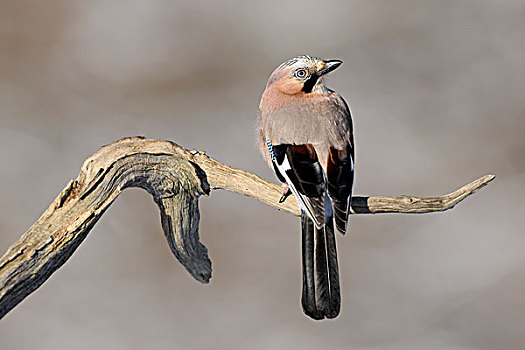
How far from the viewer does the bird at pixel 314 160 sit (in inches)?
104

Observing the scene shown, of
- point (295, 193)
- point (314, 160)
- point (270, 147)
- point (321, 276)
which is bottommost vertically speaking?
point (321, 276)

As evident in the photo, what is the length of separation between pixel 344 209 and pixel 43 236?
1.11 metres

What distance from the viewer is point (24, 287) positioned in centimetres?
249

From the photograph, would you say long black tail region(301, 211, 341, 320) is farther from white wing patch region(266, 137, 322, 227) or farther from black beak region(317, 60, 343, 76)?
black beak region(317, 60, 343, 76)

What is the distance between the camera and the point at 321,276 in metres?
2.65

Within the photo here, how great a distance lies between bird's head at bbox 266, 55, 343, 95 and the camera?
3018 millimetres

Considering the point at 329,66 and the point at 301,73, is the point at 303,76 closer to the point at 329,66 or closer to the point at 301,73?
the point at 301,73

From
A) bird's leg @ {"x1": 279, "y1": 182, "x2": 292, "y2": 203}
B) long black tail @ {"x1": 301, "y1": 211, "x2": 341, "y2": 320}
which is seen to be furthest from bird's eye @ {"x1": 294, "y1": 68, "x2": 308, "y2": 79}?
long black tail @ {"x1": 301, "y1": 211, "x2": 341, "y2": 320}

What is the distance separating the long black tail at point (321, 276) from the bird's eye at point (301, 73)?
2.34ft

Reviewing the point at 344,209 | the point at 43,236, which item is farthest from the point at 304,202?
the point at 43,236

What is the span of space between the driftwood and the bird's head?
534 mm

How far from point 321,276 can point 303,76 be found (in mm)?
911

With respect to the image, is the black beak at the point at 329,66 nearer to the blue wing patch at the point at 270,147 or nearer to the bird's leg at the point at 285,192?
the blue wing patch at the point at 270,147

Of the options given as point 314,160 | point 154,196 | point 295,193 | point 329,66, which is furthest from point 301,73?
point 154,196
